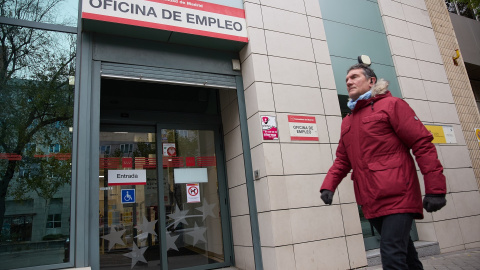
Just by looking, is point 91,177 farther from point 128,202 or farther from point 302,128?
point 302,128

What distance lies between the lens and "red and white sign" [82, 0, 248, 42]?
14.4ft

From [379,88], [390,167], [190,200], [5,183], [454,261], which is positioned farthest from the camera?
[190,200]

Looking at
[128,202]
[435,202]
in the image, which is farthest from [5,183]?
[435,202]

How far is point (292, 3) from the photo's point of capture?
5.79m

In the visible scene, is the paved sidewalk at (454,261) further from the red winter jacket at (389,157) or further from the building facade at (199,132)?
the red winter jacket at (389,157)

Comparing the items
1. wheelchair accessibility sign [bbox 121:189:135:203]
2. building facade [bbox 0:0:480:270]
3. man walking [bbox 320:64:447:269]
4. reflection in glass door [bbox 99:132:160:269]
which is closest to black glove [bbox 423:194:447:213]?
man walking [bbox 320:64:447:269]

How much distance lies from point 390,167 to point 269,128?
2716 millimetres

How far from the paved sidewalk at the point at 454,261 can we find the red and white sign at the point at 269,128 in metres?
2.50

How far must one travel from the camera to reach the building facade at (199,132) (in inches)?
156

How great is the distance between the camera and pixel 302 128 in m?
5.13

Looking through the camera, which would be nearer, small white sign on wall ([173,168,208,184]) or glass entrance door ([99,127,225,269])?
glass entrance door ([99,127,225,269])

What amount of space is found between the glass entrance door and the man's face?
3.80m

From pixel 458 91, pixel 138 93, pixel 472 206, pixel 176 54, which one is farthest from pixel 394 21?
pixel 138 93

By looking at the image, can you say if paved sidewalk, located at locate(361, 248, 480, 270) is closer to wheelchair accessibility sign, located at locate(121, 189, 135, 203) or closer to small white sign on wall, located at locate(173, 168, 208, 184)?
small white sign on wall, located at locate(173, 168, 208, 184)
